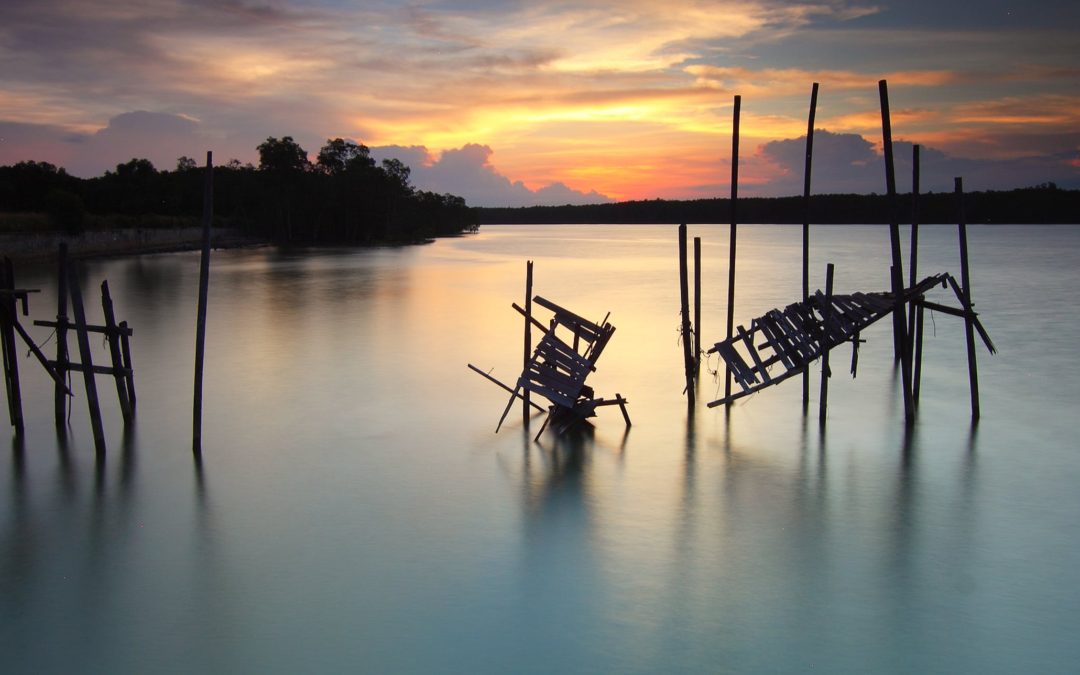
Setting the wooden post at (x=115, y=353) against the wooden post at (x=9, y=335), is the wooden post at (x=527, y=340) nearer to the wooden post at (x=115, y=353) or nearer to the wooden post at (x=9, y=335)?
the wooden post at (x=115, y=353)

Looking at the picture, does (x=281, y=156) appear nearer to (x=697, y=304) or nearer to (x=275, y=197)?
(x=275, y=197)

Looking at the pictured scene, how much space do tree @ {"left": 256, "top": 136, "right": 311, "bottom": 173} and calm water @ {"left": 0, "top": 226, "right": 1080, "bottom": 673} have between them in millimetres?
78172

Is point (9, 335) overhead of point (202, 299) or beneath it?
beneath

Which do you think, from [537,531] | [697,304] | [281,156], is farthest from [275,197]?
[537,531]

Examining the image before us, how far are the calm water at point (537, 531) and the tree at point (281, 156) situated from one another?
256 ft

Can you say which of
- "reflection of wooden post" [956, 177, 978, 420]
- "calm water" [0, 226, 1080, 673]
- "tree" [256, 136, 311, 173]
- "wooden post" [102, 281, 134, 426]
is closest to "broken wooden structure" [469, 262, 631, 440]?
"calm water" [0, 226, 1080, 673]

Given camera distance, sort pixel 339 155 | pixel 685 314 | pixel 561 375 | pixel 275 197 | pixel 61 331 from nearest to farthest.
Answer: pixel 61 331, pixel 561 375, pixel 685 314, pixel 275 197, pixel 339 155

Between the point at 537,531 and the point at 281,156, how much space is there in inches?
3579

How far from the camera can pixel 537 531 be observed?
8.77 m

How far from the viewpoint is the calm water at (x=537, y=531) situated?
6.54m

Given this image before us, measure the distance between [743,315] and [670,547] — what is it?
71.0ft

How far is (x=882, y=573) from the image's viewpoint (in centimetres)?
780

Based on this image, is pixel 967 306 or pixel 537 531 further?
pixel 967 306

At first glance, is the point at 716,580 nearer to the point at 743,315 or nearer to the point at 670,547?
the point at 670,547
